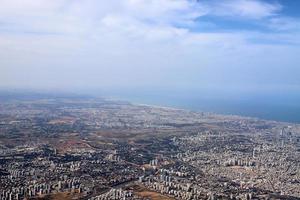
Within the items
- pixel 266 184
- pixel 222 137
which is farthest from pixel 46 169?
pixel 222 137

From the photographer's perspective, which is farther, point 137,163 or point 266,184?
point 137,163

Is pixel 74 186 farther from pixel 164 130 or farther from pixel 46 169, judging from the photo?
pixel 164 130

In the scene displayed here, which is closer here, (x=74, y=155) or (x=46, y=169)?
(x=46, y=169)

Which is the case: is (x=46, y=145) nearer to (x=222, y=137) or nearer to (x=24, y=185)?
(x=24, y=185)

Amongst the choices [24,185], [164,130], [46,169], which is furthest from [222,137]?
[24,185]

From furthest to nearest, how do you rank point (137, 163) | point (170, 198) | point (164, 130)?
point (164, 130) < point (137, 163) < point (170, 198)

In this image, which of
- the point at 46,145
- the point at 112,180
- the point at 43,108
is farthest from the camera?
the point at 43,108
